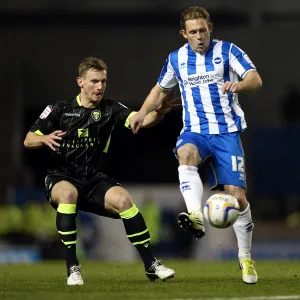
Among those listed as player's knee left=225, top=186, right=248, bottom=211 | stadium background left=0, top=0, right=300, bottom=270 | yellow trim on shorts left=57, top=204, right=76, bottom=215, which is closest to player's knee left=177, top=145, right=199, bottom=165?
player's knee left=225, top=186, right=248, bottom=211

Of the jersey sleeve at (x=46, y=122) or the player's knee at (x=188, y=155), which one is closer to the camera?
the player's knee at (x=188, y=155)

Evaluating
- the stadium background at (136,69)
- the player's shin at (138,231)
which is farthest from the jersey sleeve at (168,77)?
the stadium background at (136,69)

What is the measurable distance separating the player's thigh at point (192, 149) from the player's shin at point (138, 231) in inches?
24.0

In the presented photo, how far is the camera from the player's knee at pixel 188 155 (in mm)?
7641

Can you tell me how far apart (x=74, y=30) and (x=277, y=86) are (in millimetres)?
5792

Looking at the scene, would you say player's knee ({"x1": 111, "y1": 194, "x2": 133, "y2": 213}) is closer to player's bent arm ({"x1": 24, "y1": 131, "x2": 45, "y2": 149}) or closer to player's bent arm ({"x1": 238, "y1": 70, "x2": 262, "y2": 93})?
player's bent arm ({"x1": 24, "y1": 131, "x2": 45, "y2": 149})

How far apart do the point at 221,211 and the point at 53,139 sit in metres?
1.56

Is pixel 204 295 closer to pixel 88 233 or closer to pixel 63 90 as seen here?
pixel 88 233

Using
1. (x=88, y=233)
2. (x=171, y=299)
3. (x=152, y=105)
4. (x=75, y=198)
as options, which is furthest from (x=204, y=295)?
(x=88, y=233)

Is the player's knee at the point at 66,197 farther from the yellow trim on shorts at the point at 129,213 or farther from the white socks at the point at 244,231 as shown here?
the white socks at the point at 244,231

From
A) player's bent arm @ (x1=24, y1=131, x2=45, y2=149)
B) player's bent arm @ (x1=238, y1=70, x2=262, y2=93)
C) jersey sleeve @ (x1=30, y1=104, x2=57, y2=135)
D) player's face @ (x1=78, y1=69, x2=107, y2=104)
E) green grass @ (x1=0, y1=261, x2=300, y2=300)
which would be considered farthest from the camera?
jersey sleeve @ (x1=30, y1=104, x2=57, y2=135)

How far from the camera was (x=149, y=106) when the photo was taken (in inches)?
326

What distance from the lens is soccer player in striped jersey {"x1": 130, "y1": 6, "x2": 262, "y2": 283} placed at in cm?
776

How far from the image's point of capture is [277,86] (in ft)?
82.8
